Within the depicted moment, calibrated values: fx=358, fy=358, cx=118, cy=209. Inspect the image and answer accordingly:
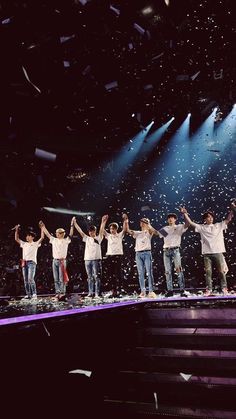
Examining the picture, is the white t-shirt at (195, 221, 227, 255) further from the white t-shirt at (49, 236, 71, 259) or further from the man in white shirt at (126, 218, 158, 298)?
the white t-shirt at (49, 236, 71, 259)

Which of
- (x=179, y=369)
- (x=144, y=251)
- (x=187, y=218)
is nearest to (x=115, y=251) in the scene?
(x=144, y=251)

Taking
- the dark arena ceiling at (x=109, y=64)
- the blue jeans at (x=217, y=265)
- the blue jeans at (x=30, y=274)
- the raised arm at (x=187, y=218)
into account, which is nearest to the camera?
the dark arena ceiling at (x=109, y=64)

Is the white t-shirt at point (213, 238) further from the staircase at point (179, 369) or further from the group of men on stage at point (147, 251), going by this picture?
the staircase at point (179, 369)

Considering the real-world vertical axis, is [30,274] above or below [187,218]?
below

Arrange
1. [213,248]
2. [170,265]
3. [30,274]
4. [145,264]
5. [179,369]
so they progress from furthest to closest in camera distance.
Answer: [30,274], [145,264], [170,265], [213,248], [179,369]

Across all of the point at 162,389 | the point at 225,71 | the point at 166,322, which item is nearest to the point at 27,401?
the point at 162,389

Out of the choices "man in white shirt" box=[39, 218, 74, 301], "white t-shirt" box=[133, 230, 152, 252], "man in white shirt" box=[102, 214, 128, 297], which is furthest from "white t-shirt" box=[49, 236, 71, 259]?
"white t-shirt" box=[133, 230, 152, 252]

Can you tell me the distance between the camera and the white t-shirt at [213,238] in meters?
6.76

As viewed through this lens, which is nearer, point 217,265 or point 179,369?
point 179,369

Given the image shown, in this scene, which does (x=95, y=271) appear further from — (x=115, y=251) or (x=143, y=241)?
(x=143, y=241)

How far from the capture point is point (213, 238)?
680cm

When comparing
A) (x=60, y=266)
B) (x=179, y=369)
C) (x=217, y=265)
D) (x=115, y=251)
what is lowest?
(x=179, y=369)

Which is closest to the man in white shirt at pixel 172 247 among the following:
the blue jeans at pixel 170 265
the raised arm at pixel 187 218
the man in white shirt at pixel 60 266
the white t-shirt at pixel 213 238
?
the blue jeans at pixel 170 265

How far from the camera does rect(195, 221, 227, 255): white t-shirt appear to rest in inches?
266
